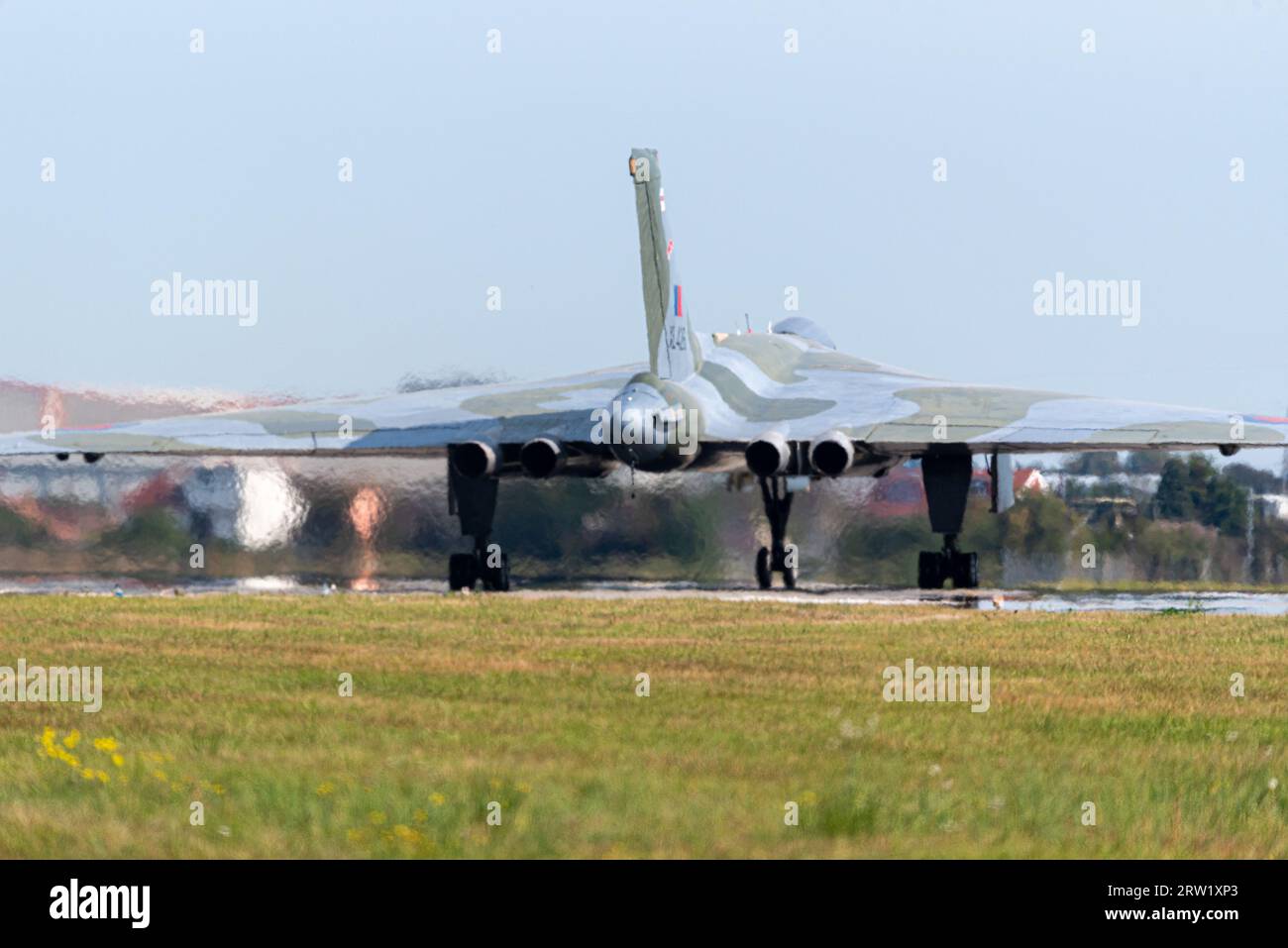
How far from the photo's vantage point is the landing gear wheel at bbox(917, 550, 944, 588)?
1367 inches

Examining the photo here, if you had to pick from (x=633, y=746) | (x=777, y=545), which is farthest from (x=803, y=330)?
(x=633, y=746)

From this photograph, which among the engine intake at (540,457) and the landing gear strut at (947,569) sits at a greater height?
the engine intake at (540,457)

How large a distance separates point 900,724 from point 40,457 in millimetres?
22704

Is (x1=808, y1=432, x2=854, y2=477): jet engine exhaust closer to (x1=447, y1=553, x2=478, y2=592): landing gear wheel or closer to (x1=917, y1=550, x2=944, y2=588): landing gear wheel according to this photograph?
(x1=917, y1=550, x2=944, y2=588): landing gear wheel

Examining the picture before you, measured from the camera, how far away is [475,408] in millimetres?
34719

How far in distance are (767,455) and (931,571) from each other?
4.79m

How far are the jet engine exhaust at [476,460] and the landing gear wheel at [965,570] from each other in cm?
773

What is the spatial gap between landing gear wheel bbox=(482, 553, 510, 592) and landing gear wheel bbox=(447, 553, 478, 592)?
0.62 feet

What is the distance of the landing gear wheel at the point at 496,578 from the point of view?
107ft

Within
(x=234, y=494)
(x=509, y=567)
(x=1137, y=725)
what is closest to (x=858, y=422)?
(x=509, y=567)

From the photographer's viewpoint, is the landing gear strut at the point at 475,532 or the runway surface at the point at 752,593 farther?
the landing gear strut at the point at 475,532

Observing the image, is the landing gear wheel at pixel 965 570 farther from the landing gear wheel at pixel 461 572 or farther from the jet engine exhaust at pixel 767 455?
the landing gear wheel at pixel 461 572

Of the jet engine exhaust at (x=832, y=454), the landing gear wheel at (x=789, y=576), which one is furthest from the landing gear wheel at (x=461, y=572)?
the jet engine exhaust at (x=832, y=454)
